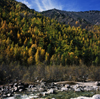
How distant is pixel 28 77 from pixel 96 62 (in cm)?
4987

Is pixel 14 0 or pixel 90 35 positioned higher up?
pixel 14 0

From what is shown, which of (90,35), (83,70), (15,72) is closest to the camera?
(15,72)

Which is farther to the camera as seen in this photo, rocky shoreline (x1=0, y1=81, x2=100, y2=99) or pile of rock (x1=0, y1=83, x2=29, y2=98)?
pile of rock (x1=0, y1=83, x2=29, y2=98)

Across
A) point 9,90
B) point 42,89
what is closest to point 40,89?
point 42,89

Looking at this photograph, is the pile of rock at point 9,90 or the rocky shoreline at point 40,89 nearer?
the rocky shoreline at point 40,89

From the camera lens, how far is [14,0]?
193m

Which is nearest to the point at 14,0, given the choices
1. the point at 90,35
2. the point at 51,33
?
the point at 51,33

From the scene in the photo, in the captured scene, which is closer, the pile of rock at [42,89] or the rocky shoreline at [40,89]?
→ the rocky shoreline at [40,89]

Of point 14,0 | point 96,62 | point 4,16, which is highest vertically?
point 14,0

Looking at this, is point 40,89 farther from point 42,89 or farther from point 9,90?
point 9,90

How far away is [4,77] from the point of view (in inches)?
709

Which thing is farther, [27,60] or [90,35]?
[90,35]

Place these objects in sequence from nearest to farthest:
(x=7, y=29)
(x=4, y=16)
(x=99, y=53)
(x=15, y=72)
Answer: (x=15, y=72), (x=99, y=53), (x=7, y=29), (x=4, y=16)

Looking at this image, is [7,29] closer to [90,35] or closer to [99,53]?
[99,53]
